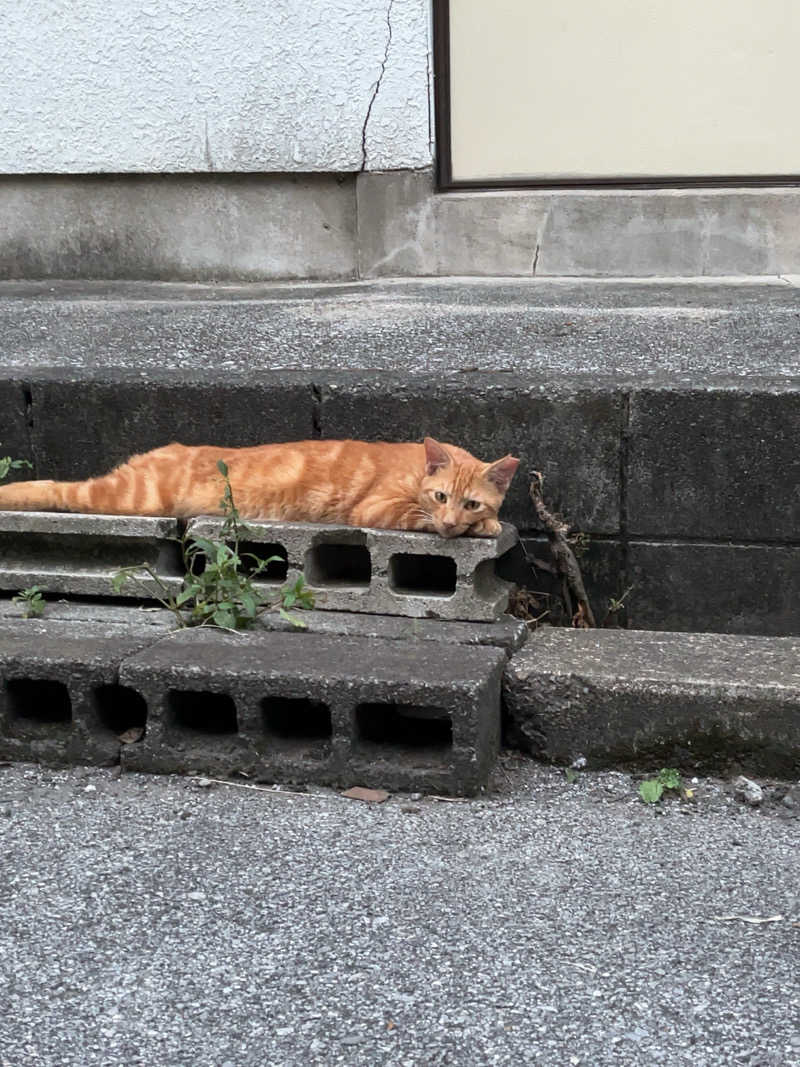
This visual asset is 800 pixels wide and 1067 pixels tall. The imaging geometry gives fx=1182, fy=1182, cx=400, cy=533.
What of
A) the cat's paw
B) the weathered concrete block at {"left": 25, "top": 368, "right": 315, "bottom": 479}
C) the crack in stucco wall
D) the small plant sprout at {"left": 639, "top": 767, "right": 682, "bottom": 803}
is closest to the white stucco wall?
the crack in stucco wall

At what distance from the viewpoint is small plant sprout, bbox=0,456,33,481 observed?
13.4 feet

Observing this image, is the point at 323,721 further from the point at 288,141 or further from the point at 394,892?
the point at 288,141

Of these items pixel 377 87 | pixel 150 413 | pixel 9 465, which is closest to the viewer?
pixel 9 465

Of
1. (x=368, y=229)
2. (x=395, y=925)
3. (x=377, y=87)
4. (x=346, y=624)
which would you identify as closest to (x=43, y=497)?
(x=346, y=624)

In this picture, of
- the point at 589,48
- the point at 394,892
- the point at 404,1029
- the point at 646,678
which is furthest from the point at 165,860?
the point at 589,48

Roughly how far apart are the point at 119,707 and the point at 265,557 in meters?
Answer: 0.77

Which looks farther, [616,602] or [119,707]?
[616,602]

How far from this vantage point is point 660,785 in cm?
323

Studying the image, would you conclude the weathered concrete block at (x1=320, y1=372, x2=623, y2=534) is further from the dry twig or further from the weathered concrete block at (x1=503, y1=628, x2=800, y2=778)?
the weathered concrete block at (x1=503, y1=628, x2=800, y2=778)

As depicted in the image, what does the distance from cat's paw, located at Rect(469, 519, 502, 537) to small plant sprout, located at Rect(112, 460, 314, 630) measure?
0.56m

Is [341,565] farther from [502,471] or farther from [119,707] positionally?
[119,707]

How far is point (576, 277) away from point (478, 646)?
353 centimetres

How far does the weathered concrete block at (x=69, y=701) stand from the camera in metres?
3.37

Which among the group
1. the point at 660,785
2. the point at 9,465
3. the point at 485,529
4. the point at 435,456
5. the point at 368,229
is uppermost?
the point at 368,229
